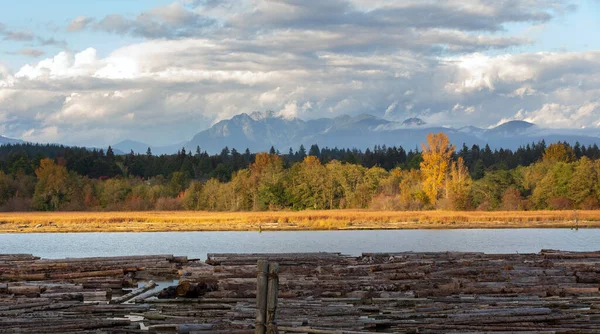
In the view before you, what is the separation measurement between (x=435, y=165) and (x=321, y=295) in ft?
234

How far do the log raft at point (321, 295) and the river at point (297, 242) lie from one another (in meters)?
12.0

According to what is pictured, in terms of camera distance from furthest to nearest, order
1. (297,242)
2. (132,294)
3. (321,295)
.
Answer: (297,242)
(132,294)
(321,295)

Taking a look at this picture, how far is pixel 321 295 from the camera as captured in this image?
2091 centimetres

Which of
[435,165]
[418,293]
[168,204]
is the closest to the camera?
[418,293]

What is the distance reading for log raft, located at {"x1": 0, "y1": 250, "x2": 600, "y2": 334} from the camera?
16469mm

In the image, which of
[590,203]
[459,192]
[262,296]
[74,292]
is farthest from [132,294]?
[590,203]

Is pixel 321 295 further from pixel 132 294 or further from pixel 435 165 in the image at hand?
pixel 435 165

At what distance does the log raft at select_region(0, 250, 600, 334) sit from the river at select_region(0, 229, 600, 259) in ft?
39.5

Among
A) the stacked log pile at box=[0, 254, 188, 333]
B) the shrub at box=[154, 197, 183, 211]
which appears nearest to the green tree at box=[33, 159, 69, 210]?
the shrub at box=[154, 197, 183, 211]

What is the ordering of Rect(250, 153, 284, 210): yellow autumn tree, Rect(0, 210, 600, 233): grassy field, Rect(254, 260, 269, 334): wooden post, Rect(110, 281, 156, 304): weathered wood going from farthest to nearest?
Rect(250, 153, 284, 210): yellow autumn tree < Rect(0, 210, 600, 233): grassy field < Rect(110, 281, 156, 304): weathered wood < Rect(254, 260, 269, 334): wooden post

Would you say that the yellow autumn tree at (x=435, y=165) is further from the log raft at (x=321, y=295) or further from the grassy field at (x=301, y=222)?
the log raft at (x=321, y=295)

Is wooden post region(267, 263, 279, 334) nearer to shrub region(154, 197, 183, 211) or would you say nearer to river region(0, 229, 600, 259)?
river region(0, 229, 600, 259)

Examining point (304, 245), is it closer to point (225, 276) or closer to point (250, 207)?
point (225, 276)

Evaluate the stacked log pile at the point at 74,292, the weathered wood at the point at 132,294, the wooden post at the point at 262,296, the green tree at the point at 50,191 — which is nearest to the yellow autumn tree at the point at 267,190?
the green tree at the point at 50,191
